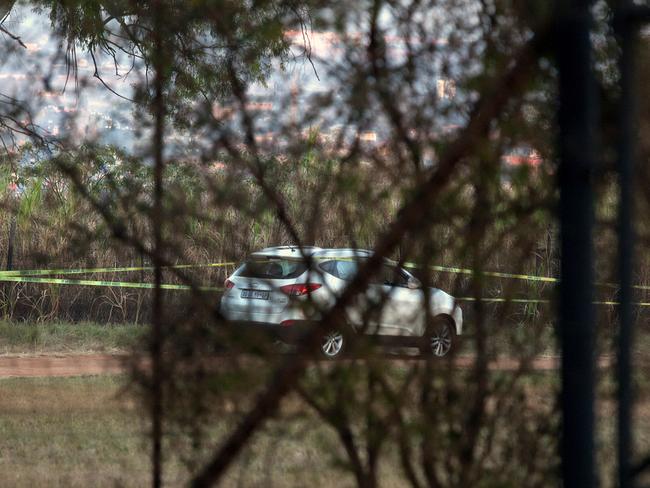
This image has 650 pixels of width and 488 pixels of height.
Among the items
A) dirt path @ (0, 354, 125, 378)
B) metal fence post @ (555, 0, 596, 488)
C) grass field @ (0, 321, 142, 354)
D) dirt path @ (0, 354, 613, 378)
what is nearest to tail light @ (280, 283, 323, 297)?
metal fence post @ (555, 0, 596, 488)

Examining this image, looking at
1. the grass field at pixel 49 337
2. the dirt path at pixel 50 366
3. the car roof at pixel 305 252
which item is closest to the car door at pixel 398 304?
the car roof at pixel 305 252

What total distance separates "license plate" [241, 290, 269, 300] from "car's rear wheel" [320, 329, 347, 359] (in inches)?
11.6

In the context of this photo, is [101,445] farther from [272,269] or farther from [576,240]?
[576,240]

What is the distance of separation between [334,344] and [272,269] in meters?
0.55

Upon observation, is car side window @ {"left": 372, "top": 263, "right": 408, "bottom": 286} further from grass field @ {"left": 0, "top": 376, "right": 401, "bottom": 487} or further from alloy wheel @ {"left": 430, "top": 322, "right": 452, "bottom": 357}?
grass field @ {"left": 0, "top": 376, "right": 401, "bottom": 487}

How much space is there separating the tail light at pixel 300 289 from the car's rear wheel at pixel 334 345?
0.71 feet

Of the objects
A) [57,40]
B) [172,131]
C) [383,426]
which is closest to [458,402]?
[383,426]

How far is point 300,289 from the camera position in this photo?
2.79 metres

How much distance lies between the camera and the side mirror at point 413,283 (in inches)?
107

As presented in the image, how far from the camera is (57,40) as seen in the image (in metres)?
7.87

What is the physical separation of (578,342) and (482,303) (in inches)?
36.0

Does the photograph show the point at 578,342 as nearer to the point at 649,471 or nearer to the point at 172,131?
the point at 649,471

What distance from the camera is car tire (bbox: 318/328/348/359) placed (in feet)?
7.65

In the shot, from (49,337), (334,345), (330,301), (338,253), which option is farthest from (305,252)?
(49,337)
